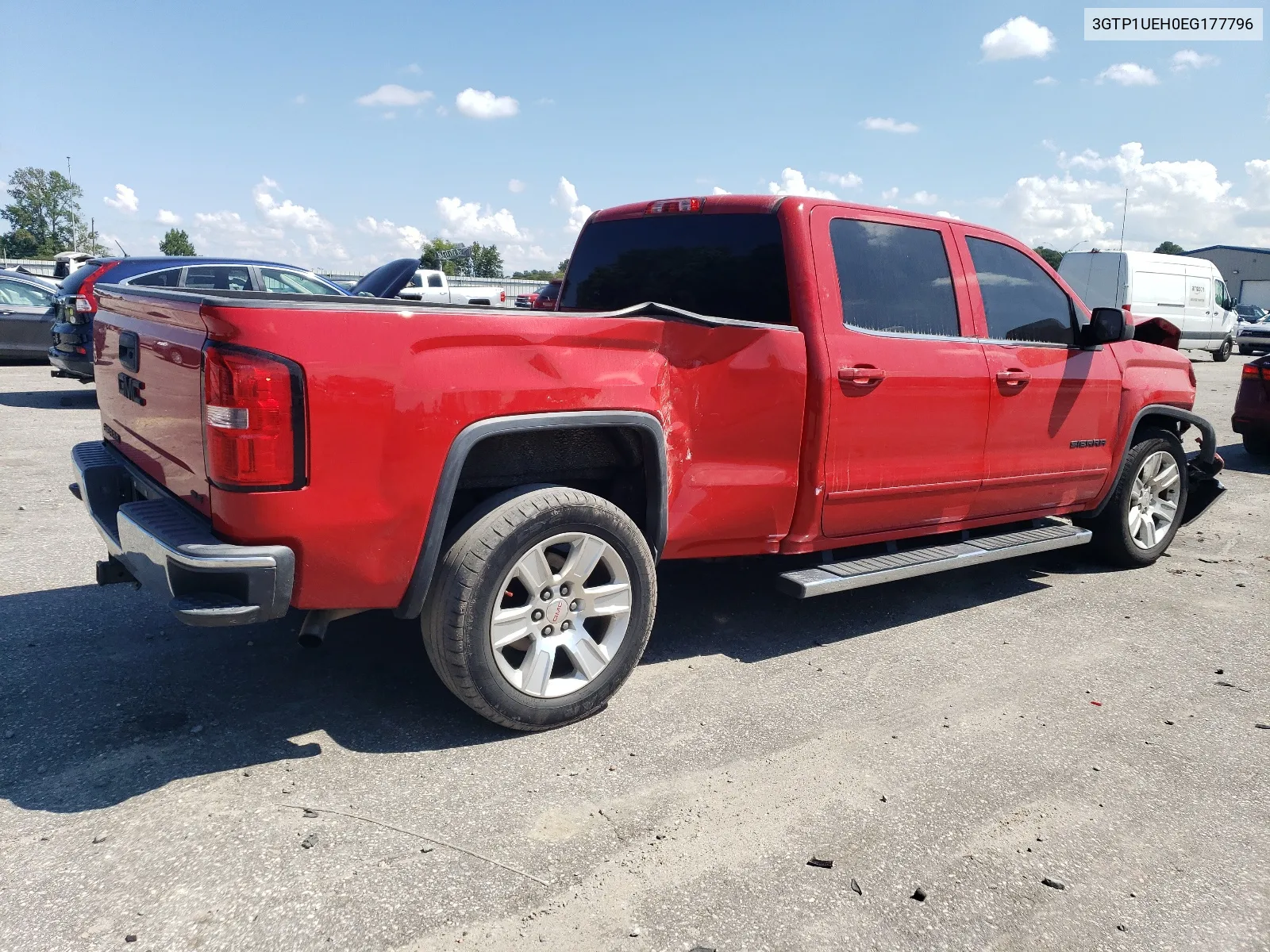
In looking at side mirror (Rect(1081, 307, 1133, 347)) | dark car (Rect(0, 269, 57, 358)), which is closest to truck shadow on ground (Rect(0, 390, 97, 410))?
dark car (Rect(0, 269, 57, 358))

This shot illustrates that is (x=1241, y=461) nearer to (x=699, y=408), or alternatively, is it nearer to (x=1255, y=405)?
(x=1255, y=405)

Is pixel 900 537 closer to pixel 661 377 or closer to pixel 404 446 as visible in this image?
pixel 661 377

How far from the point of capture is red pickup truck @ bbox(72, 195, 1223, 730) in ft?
9.09

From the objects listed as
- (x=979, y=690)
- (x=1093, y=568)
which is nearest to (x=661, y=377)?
(x=979, y=690)

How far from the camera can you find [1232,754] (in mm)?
3469

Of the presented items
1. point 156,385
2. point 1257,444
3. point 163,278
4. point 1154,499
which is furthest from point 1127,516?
point 163,278

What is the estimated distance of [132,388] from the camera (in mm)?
3453

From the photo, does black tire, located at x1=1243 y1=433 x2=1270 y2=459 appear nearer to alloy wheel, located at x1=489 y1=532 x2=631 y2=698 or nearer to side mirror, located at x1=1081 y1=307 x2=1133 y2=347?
side mirror, located at x1=1081 y1=307 x2=1133 y2=347

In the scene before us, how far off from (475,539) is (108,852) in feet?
4.44

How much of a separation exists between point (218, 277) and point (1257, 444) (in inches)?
477

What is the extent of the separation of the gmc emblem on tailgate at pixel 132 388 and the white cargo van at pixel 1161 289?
2056 centimetres

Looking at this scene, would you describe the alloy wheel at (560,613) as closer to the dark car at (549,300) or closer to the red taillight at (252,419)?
the red taillight at (252,419)

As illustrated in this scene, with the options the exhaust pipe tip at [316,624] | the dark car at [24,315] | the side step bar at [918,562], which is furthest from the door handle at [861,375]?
the dark car at [24,315]

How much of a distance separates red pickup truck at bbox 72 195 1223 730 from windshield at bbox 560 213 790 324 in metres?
0.01
